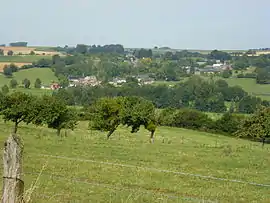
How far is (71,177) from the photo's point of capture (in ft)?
54.6

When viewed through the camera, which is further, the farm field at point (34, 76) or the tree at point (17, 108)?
the farm field at point (34, 76)

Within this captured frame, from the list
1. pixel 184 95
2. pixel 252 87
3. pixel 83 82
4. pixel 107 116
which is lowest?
pixel 83 82

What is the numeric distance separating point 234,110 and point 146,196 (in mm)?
100347

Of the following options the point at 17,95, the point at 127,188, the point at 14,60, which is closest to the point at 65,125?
the point at 17,95

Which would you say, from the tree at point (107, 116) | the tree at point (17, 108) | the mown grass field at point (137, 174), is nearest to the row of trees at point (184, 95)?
the tree at point (107, 116)

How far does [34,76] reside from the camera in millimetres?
151000

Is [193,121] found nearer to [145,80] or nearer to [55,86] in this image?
[55,86]

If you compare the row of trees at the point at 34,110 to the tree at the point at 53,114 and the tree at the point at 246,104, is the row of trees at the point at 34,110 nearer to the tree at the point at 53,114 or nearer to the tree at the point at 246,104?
the tree at the point at 53,114

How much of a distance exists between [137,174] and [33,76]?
5424 inches

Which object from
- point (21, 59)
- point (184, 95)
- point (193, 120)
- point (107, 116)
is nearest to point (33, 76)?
point (21, 59)

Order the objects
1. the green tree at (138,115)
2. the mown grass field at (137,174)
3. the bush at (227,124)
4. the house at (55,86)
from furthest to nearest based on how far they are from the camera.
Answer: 1. the house at (55,86)
2. the bush at (227,124)
3. the green tree at (138,115)
4. the mown grass field at (137,174)

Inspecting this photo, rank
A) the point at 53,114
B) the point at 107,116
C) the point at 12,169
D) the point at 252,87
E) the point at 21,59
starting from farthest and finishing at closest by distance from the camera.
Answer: the point at 21,59, the point at 252,87, the point at 107,116, the point at 53,114, the point at 12,169

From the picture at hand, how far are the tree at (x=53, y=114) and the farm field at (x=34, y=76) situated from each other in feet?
313

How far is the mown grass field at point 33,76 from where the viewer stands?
14338cm
